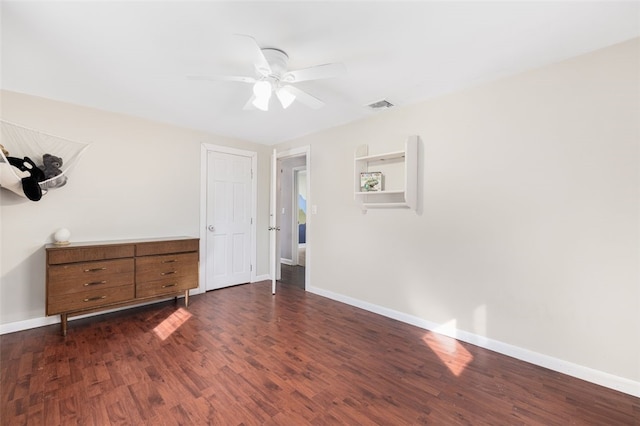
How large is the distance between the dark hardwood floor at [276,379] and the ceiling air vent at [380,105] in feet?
7.95

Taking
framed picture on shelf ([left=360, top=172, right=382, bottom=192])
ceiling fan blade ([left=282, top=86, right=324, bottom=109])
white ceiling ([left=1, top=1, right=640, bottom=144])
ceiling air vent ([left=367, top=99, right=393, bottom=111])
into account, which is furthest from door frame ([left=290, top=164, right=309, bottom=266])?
ceiling fan blade ([left=282, top=86, right=324, bottom=109])

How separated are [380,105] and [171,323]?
10.9 ft

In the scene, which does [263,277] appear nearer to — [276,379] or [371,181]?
[371,181]

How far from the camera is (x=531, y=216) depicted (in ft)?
7.53

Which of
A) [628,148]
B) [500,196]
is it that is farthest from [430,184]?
[628,148]

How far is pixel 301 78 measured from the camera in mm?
2021

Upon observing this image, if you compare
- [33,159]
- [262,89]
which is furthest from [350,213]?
[33,159]

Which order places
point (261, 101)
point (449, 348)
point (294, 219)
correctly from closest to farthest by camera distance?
point (261, 101), point (449, 348), point (294, 219)

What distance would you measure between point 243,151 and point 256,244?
5.18 ft

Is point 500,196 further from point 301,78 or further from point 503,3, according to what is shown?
point 301,78

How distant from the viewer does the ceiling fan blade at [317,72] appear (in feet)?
6.08

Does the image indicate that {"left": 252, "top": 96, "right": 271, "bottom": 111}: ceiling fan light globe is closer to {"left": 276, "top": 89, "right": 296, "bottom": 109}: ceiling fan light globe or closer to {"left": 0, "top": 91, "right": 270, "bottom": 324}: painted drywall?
{"left": 276, "top": 89, "right": 296, "bottom": 109}: ceiling fan light globe

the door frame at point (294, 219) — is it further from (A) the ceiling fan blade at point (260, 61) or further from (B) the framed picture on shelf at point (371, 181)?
(A) the ceiling fan blade at point (260, 61)

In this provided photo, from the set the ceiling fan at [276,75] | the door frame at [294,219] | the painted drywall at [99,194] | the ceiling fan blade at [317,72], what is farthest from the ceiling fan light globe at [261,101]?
the door frame at [294,219]
